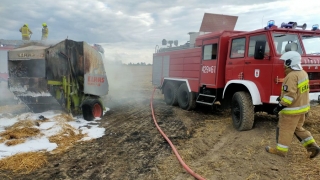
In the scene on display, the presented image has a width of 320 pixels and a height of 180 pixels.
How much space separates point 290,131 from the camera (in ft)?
13.8

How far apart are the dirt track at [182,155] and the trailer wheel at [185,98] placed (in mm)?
1869

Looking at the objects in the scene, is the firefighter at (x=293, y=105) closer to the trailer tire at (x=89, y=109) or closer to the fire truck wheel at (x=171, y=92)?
the trailer tire at (x=89, y=109)

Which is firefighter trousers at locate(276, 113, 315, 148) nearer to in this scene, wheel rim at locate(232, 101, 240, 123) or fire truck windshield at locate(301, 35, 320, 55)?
wheel rim at locate(232, 101, 240, 123)

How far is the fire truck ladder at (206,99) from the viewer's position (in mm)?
7825

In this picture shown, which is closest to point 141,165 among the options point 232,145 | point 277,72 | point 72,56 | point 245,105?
point 232,145

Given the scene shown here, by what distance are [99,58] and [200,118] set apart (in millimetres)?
3789

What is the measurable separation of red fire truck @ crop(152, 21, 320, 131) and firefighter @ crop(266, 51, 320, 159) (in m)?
1.07

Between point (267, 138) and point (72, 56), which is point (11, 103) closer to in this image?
point (72, 56)

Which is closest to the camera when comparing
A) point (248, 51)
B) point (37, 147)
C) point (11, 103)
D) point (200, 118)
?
point (37, 147)

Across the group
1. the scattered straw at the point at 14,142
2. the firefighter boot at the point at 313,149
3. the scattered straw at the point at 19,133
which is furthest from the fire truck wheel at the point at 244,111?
the scattered straw at the point at 14,142

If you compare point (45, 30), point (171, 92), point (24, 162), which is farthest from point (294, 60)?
point (45, 30)

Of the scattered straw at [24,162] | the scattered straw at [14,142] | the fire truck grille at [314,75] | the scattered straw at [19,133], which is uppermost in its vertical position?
the fire truck grille at [314,75]

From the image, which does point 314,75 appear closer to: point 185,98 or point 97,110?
point 185,98

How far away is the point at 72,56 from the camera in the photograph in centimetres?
755
